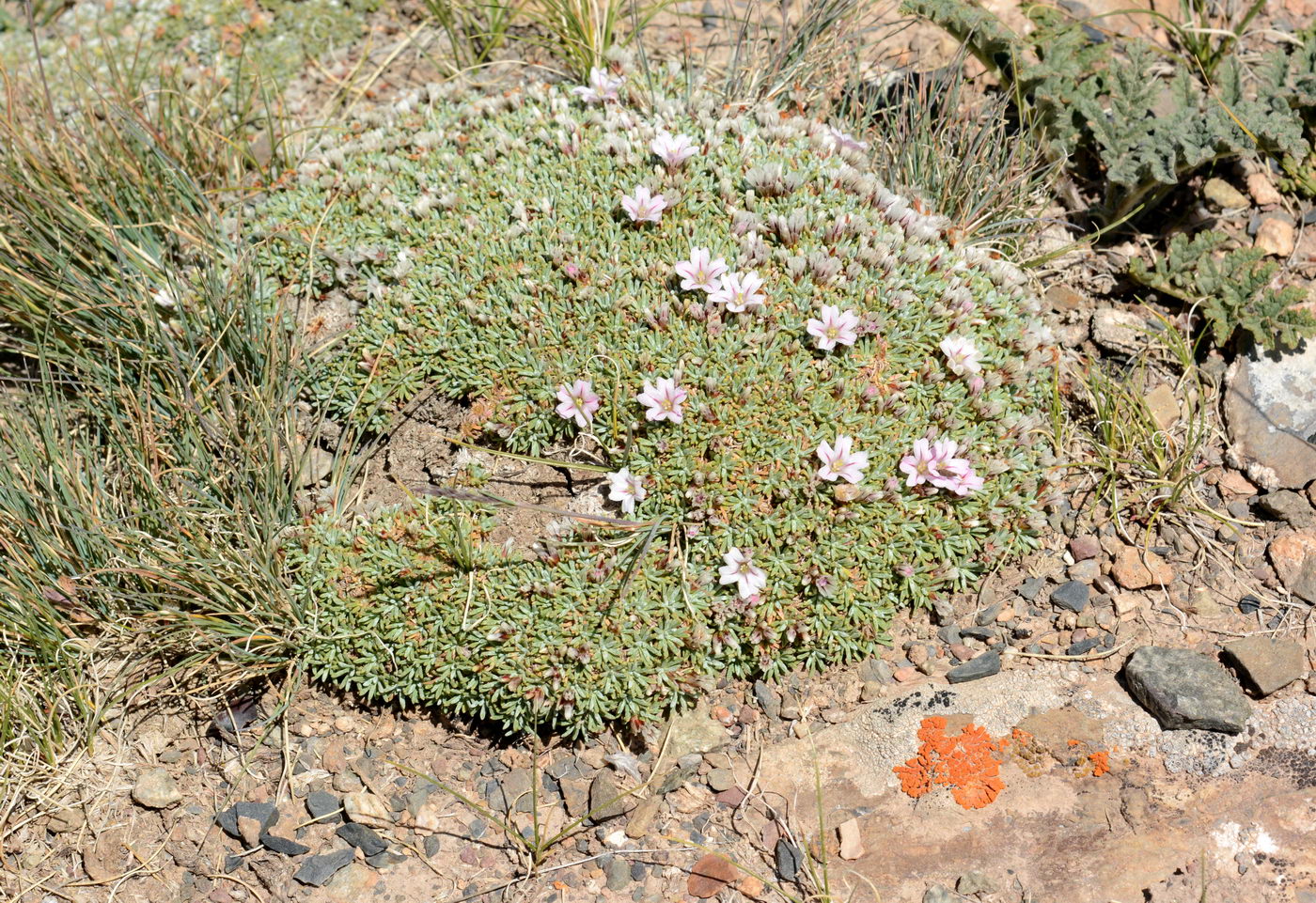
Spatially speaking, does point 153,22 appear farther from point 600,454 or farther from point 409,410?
point 600,454

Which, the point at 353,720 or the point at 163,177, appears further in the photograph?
the point at 163,177

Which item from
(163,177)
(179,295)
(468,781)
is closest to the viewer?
(468,781)

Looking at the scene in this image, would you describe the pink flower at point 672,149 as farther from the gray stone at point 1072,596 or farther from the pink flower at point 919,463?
the gray stone at point 1072,596

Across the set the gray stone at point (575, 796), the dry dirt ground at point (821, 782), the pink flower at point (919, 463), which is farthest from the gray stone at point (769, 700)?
the pink flower at point (919, 463)

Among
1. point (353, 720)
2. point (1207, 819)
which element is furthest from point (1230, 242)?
point (353, 720)

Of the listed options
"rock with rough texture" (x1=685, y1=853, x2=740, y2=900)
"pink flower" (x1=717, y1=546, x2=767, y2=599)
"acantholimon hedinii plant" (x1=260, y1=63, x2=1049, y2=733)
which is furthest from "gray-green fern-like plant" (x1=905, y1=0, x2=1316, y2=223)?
"rock with rough texture" (x1=685, y1=853, x2=740, y2=900)

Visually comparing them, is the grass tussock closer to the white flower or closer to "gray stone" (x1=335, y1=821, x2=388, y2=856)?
"gray stone" (x1=335, y1=821, x2=388, y2=856)

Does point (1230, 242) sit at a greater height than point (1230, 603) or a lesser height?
greater

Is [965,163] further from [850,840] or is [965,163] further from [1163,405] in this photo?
[850,840]
